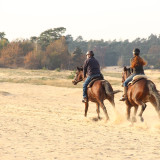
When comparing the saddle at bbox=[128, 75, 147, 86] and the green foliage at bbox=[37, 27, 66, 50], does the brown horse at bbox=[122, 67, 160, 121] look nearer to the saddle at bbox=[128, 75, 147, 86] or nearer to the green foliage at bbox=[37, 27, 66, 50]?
the saddle at bbox=[128, 75, 147, 86]

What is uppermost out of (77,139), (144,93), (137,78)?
(137,78)

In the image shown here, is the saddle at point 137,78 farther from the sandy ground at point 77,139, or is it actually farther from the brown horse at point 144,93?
the sandy ground at point 77,139

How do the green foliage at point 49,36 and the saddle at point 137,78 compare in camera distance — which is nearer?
the saddle at point 137,78

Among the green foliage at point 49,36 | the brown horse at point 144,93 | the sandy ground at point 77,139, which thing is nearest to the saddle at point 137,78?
the brown horse at point 144,93

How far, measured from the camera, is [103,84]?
1385 cm

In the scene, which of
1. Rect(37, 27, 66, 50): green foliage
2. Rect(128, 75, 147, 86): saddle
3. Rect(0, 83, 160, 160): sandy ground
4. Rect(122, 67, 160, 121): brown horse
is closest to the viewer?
Rect(0, 83, 160, 160): sandy ground

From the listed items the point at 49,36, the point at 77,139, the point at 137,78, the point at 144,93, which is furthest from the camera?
the point at 49,36

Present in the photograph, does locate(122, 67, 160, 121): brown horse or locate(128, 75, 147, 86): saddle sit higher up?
locate(128, 75, 147, 86): saddle

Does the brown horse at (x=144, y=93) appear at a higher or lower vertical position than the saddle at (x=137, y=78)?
lower

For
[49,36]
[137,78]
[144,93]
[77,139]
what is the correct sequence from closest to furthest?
[77,139], [144,93], [137,78], [49,36]

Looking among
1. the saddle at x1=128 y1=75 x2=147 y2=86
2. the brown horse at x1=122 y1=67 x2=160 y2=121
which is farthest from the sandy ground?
the saddle at x1=128 y1=75 x2=147 y2=86

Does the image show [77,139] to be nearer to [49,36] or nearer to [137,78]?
[137,78]

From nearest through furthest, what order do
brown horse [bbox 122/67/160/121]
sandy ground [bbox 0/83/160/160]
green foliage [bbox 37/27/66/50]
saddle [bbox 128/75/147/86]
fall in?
sandy ground [bbox 0/83/160/160] → brown horse [bbox 122/67/160/121] → saddle [bbox 128/75/147/86] → green foliage [bbox 37/27/66/50]

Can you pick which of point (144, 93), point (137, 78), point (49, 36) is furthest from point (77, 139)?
point (49, 36)
